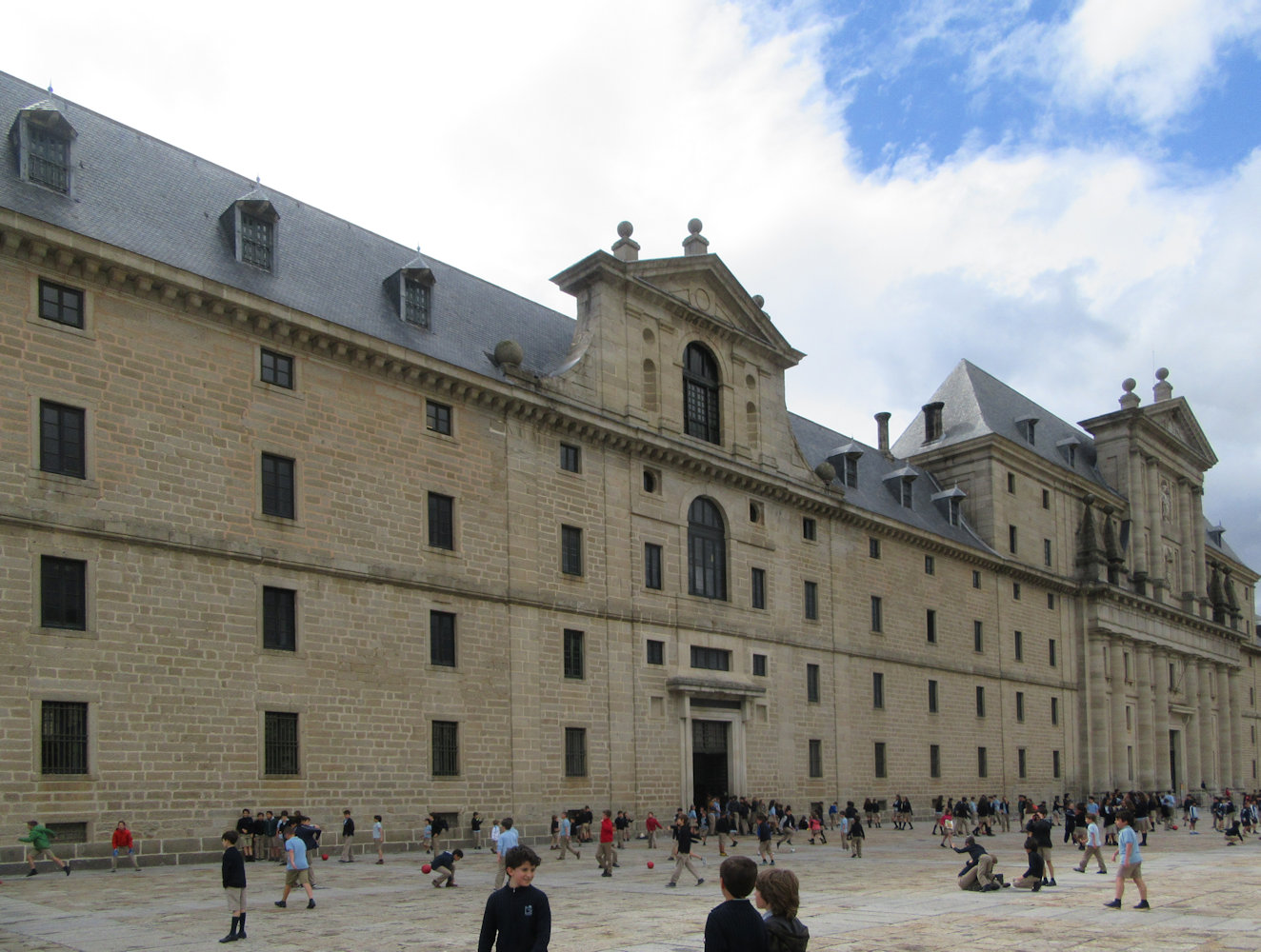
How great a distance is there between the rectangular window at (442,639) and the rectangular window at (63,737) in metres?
8.94

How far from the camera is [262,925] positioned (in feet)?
53.5

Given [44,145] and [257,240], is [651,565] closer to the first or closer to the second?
[257,240]

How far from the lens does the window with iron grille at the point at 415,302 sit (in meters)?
33.4

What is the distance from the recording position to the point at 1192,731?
228 feet

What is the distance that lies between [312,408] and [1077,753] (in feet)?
150

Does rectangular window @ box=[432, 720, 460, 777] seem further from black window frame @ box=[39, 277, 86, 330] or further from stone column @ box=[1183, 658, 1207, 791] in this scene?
stone column @ box=[1183, 658, 1207, 791]

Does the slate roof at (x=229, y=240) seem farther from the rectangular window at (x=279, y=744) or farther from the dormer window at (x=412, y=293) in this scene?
the rectangular window at (x=279, y=744)

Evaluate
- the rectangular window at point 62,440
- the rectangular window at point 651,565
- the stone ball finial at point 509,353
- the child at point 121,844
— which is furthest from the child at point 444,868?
the rectangular window at point 651,565

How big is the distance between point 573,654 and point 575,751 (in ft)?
Result: 8.78

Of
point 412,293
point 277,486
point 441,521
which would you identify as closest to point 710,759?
point 441,521

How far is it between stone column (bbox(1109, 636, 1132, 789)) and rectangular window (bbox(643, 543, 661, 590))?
3428 cm

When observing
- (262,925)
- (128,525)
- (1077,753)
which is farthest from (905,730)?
(262,925)

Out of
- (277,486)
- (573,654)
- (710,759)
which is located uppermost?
(277,486)

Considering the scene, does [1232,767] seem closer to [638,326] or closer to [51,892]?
[638,326]
